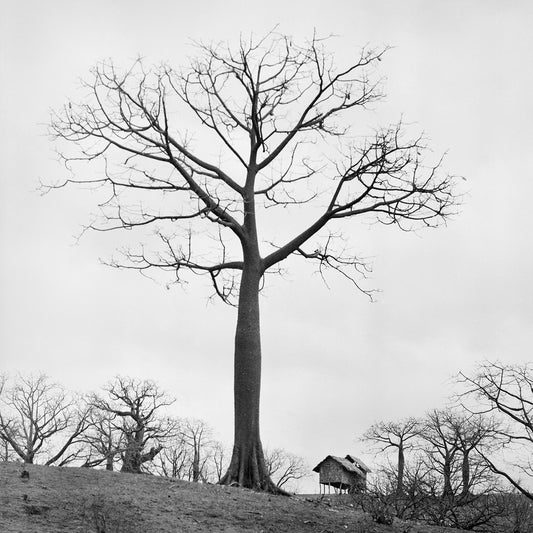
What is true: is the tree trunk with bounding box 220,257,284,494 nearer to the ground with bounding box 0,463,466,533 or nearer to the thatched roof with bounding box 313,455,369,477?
the ground with bounding box 0,463,466,533

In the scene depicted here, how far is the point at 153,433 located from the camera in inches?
1511

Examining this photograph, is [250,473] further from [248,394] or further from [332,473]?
[332,473]

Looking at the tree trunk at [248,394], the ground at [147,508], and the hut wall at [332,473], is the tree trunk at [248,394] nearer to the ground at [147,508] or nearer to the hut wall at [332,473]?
the ground at [147,508]

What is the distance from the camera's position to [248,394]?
42.3ft

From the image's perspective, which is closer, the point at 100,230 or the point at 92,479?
the point at 92,479

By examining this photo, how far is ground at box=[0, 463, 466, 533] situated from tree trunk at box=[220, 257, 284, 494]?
893mm

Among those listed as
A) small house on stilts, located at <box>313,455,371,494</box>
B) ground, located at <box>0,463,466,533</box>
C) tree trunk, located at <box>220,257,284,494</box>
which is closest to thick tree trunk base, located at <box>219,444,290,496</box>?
tree trunk, located at <box>220,257,284,494</box>

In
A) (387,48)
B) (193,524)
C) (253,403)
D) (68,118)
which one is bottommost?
(193,524)

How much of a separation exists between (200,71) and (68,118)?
286 centimetres

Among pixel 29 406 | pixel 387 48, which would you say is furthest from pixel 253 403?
pixel 29 406

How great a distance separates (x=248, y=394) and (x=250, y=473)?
1.32m

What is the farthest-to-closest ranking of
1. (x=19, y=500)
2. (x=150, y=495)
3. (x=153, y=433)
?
(x=153, y=433) → (x=150, y=495) → (x=19, y=500)

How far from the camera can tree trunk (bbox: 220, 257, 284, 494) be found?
12375 millimetres

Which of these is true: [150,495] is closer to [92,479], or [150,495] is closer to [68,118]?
[92,479]
